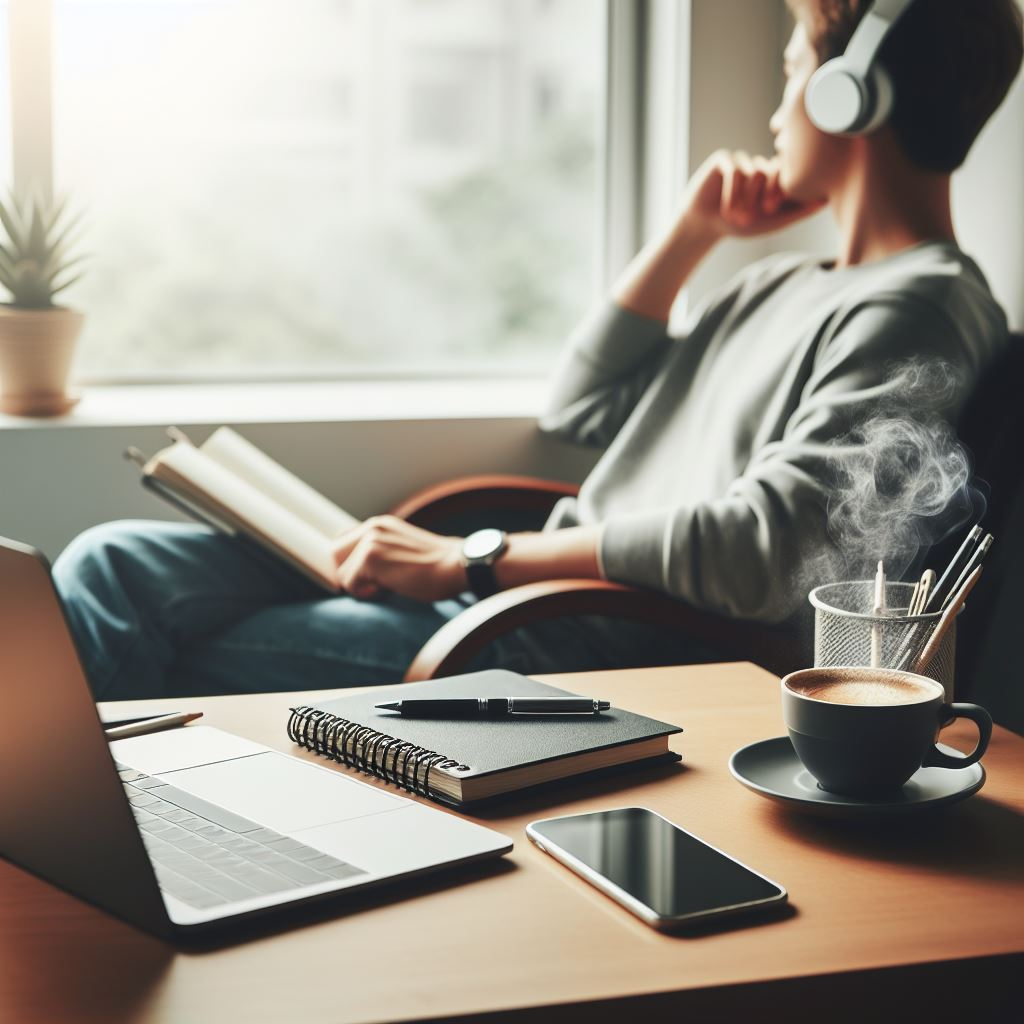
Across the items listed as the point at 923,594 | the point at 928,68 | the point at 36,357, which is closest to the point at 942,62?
the point at 928,68

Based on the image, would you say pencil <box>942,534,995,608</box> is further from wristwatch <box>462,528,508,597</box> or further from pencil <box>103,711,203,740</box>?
wristwatch <box>462,528,508,597</box>

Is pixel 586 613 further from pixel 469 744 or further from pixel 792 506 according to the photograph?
pixel 469 744

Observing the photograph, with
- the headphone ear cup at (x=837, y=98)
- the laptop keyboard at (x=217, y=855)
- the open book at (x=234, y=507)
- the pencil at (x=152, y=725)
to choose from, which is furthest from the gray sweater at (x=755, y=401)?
the laptop keyboard at (x=217, y=855)

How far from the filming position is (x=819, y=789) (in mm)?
860

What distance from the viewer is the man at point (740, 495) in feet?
4.98

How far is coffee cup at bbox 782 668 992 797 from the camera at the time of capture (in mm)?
809

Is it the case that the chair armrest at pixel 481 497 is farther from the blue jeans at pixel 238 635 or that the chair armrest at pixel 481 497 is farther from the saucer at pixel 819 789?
the saucer at pixel 819 789

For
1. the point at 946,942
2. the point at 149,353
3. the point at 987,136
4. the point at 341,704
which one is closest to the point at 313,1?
the point at 149,353

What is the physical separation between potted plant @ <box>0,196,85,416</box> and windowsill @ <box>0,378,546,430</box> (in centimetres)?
4

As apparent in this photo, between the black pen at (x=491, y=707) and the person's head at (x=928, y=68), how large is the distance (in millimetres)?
1094

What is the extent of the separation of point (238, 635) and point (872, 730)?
106 cm

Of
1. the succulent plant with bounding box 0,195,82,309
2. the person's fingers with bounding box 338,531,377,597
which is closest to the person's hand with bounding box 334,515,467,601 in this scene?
the person's fingers with bounding box 338,531,377,597

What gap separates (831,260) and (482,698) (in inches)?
48.4

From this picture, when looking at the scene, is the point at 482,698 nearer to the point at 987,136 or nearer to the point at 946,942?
the point at 946,942
